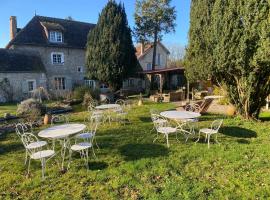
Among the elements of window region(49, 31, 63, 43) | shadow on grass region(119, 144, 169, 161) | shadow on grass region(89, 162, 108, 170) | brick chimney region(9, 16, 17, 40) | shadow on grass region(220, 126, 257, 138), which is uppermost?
brick chimney region(9, 16, 17, 40)

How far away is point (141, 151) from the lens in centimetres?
660

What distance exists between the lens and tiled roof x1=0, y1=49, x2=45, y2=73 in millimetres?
21359

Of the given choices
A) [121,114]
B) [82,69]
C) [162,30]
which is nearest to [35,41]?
[82,69]

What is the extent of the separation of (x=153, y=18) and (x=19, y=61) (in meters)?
15.0

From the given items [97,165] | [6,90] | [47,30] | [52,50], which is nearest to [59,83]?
[52,50]

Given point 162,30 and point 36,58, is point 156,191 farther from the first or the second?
point 162,30

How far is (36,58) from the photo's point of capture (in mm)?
23844

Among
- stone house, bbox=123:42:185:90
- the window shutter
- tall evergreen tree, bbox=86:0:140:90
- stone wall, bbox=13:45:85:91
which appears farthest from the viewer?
stone house, bbox=123:42:185:90

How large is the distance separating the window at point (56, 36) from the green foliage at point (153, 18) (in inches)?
341

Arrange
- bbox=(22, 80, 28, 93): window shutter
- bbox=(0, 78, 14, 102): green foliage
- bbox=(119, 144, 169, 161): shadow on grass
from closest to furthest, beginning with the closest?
bbox=(119, 144, 169, 161): shadow on grass → bbox=(0, 78, 14, 102): green foliage → bbox=(22, 80, 28, 93): window shutter

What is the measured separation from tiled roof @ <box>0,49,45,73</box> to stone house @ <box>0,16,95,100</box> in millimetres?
89

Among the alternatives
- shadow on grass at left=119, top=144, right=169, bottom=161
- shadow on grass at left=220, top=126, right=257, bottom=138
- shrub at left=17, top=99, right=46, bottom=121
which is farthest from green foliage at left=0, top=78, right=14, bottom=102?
shadow on grass at left=220, top=126, right=257, bottom=138

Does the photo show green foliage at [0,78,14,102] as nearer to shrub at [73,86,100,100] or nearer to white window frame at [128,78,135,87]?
shrub at [73,86,100,100]

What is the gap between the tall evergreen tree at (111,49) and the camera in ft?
64.7
